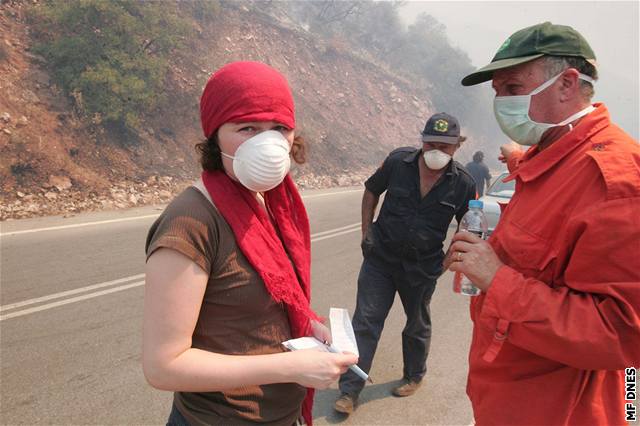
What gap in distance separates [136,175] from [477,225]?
39.5ft

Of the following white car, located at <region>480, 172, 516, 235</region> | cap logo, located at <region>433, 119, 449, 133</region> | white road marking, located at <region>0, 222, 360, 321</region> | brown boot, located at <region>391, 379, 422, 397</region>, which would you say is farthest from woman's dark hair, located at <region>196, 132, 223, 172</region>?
white car, located at <region>480, 172, 516, 235</region>

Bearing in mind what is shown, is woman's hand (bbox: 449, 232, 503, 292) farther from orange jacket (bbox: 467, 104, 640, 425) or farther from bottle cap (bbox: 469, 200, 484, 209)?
bottle cap (bbox: 469, 200, 484, 209)

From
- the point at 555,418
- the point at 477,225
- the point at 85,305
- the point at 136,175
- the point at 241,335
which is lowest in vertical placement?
the point at 136,175

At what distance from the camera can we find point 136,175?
12750mm

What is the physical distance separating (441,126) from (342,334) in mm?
2257

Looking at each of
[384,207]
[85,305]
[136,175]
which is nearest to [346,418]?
[384,207]

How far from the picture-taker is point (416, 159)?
11.8ft

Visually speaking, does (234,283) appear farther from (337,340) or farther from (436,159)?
(436,159)

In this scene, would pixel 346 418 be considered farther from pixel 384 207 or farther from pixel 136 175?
pixel 136 175

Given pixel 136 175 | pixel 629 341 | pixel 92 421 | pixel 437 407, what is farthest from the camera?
pixel 136 175

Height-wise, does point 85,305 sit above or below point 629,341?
below

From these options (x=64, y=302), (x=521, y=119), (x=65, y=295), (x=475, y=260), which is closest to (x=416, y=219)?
(x=521, y=119)

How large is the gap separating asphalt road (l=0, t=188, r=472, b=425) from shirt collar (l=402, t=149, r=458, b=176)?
171 cm

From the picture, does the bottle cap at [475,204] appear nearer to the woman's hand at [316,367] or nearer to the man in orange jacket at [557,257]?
the man in orange jacket at [557,257]
